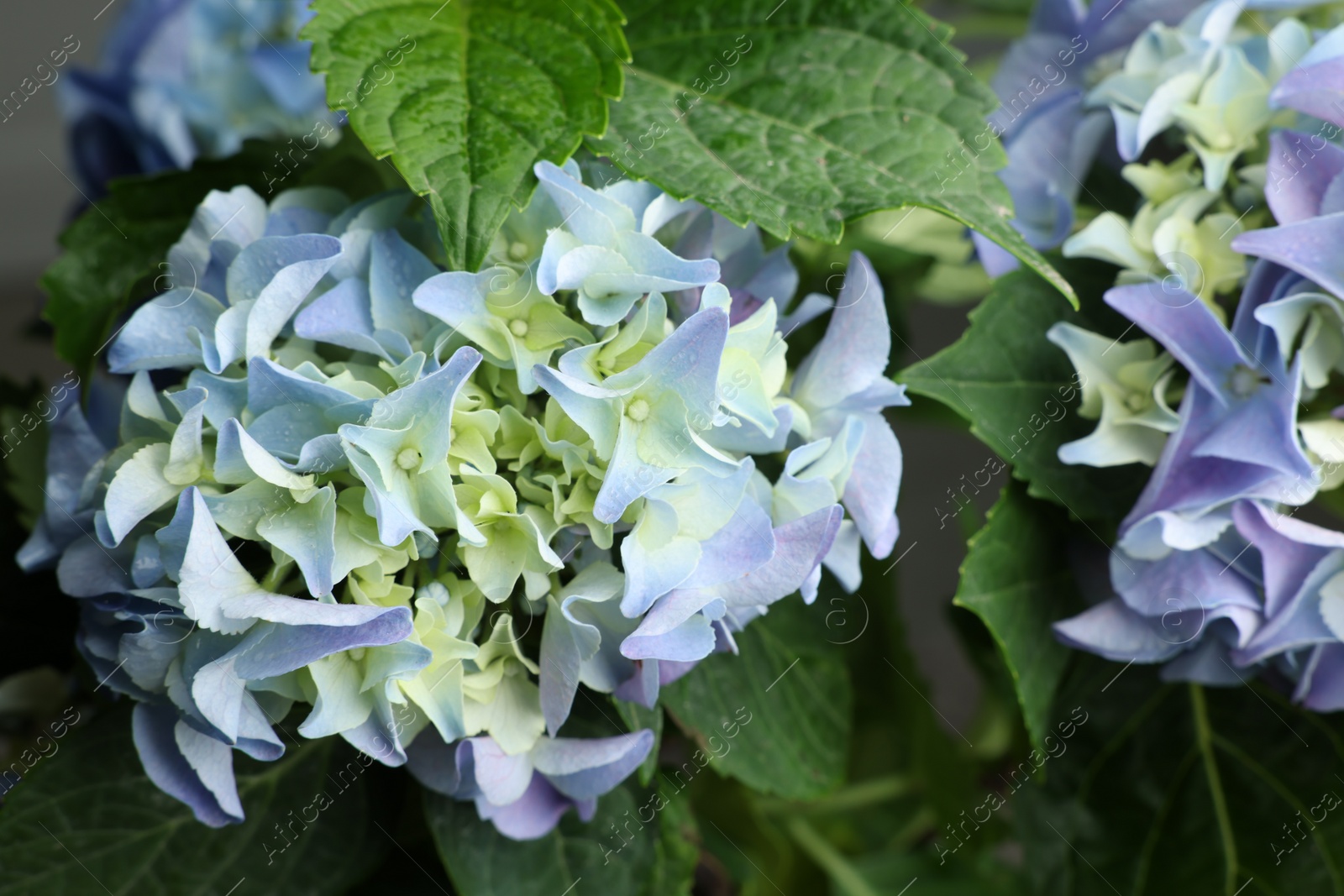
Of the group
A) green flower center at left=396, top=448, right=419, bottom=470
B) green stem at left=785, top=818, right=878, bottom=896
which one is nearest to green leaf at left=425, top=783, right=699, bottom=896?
green flower center at left=396, top=448, right=419, bottom=470

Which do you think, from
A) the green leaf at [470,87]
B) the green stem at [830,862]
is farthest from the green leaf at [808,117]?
the green stem at [830,862]

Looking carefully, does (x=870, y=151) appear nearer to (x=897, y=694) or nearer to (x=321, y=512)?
(x=321, y=512)

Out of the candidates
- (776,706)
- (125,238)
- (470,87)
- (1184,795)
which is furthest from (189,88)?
(1184,795)

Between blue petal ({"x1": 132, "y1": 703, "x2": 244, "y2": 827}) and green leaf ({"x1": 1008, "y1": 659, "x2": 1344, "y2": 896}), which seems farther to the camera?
green leaf ({"x1": 1008, "y1": 659, "x2": 1344, "y2": 896})

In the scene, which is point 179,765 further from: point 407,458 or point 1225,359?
point 1225,359

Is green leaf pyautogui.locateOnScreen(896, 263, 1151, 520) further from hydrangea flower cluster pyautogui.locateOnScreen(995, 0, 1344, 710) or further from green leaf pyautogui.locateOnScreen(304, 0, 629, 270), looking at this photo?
green leaf pyautogui.locateOnScreen(304, 0, 629, 270)

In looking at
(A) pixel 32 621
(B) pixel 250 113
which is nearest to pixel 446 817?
(A) pixel 32 621

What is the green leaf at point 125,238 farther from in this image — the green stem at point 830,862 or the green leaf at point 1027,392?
the green stem at point 830,862
